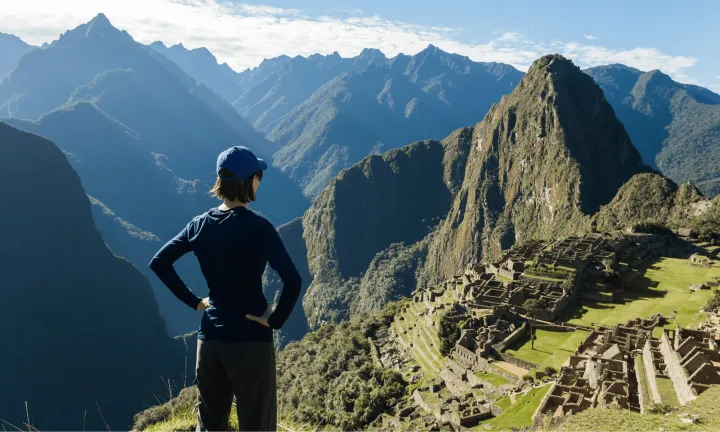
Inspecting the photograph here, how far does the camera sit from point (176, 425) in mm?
8070

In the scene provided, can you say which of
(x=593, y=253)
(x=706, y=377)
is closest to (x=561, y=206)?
(x=593, y=253)

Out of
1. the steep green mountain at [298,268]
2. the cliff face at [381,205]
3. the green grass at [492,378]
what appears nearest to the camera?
the green grass at [492,378]

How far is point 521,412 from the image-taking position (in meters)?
20.8

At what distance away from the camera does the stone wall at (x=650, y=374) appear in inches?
635

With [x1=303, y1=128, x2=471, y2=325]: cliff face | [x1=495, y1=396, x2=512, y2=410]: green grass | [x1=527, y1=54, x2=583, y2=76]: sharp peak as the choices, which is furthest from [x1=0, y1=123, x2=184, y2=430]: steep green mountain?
[x1=527, y1=54, x2=583, y2=76]: sharp peak

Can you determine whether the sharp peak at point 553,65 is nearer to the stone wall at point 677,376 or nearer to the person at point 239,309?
the stone wall at point 677,376

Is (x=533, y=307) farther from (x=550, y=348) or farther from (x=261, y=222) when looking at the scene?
(x=261, y=222)

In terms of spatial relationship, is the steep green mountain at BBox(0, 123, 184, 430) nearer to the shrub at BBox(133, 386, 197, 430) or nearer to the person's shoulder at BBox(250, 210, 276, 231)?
the shrub at BBox(133, 386, 197, 430)

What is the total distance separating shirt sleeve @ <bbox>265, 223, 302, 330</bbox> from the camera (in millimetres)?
4195

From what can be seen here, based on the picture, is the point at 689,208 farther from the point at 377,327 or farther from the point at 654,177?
the point at 377,327

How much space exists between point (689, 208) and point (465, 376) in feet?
243

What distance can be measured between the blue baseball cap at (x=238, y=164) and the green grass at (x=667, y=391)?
49.6ft

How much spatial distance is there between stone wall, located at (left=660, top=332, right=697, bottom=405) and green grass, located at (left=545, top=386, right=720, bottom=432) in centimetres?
291

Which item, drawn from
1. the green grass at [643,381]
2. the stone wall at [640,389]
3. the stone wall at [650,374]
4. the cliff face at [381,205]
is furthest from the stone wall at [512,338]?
the cliff face at [381,205]
